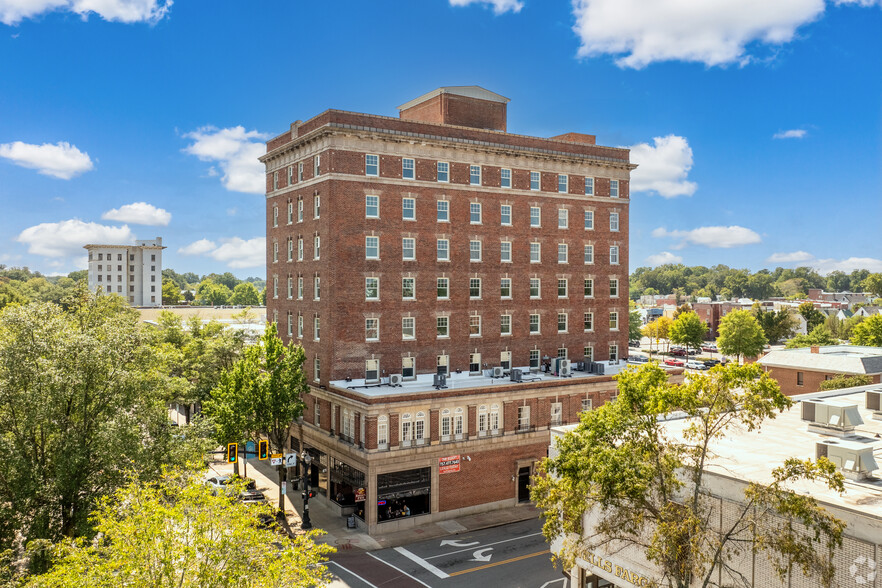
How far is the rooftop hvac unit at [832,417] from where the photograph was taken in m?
27.2

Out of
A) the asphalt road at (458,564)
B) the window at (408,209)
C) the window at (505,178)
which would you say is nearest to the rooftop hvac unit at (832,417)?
the asphalt road at (458,564)

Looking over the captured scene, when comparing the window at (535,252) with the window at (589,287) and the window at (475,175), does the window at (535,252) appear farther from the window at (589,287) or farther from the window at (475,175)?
the window at (475,175)

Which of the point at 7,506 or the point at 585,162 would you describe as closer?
the point at 7,506

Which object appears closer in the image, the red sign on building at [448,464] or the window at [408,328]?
the red sign on building at [448,464]

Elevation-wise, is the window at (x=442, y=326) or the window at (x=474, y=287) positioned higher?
the window at (x=474, y=287)

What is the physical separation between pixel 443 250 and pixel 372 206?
268 inches

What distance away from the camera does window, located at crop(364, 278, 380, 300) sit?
4744cm

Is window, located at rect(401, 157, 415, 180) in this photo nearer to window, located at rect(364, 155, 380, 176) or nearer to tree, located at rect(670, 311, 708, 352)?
window, located at rect(364, 155, 380, 176)

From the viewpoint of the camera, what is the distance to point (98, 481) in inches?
1138

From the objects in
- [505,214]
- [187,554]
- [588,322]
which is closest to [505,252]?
[505,214]

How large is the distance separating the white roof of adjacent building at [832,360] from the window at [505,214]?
3385 cm

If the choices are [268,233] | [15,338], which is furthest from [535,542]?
[268,233]

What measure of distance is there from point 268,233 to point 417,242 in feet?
55.2

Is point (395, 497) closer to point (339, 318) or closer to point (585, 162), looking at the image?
point (339, 318)
